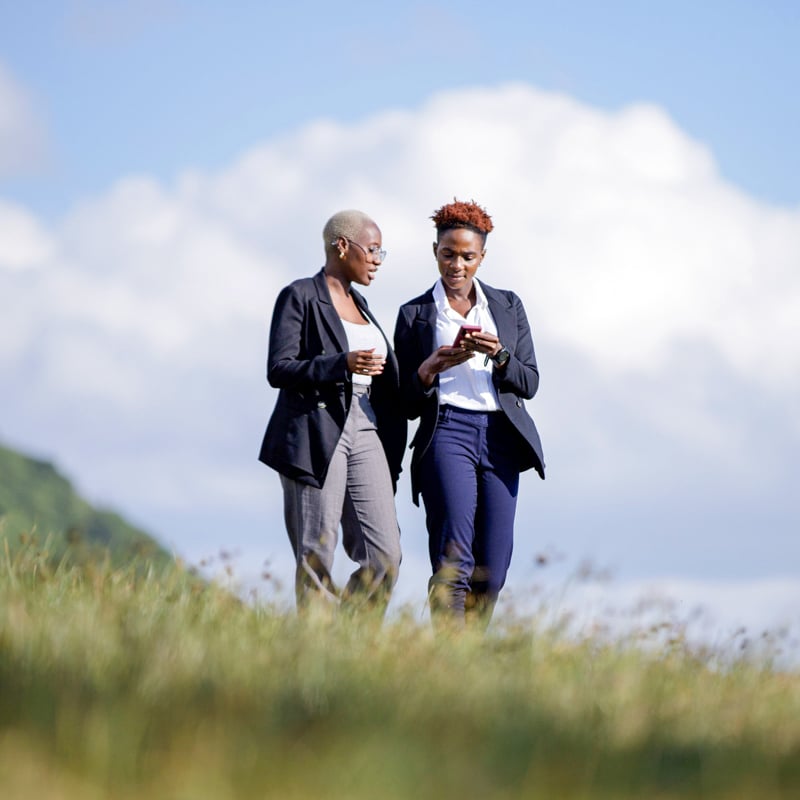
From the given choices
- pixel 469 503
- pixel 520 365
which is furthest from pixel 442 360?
pixel 469 503

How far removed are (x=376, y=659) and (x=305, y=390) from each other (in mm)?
2206

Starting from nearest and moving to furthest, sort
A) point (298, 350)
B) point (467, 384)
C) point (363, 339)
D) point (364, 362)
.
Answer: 1. point (364, 362)
2. point (298, 350)
3. point (363, 339)
4. point (467, 384)

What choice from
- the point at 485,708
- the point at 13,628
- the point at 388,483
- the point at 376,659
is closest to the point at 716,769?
the point at 485,708

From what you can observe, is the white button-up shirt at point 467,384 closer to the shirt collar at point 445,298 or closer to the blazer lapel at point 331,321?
the shirt collar at point 445,298

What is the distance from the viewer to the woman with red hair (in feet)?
25.1

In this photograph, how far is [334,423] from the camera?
7406 mm

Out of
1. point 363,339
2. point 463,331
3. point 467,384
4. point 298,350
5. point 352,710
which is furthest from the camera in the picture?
point 467,384

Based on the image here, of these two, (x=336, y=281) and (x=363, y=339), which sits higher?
(x=336, y=281)

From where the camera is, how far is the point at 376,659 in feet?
18.4

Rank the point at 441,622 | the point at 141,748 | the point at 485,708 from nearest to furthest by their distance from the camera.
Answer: the point at 141,748, the point at 485,708, the point at 441,622

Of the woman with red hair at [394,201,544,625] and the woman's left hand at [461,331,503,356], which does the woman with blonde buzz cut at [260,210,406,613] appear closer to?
the woman with red hair at [394,201,544,625]

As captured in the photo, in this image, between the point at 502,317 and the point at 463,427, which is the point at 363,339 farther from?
the point at 502,317

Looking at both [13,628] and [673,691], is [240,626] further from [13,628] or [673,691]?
[673,691]

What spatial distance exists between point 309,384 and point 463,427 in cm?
96
